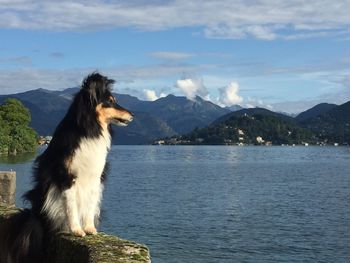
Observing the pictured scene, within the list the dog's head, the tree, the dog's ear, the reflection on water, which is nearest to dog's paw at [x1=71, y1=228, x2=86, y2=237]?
the dog's head

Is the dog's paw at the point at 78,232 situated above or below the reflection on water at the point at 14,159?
above

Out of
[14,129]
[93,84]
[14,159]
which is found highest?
[14,129]

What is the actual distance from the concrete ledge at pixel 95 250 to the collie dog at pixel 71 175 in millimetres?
189

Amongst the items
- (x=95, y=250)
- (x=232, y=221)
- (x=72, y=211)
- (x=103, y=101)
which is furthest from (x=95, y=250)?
(x=232, y=221)

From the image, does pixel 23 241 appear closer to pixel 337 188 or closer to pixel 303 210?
pixel 303 210

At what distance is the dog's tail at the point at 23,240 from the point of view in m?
6.25

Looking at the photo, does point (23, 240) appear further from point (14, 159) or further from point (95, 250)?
point (14, 159)

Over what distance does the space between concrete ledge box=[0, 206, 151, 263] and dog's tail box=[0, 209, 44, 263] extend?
0.17 meters

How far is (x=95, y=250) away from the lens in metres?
5.35

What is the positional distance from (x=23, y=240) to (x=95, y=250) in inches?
51.8

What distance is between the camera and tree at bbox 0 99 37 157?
107 metres

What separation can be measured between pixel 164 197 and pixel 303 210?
12.1 meters

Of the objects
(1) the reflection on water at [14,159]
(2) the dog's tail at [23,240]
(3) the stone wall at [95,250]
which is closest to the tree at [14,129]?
(1) the reflection on water at [14,159]

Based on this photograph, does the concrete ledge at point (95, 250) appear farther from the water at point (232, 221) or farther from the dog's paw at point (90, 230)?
the water at point (232, 221)
